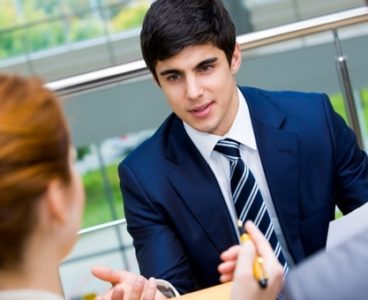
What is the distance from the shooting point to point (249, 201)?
5.79ft

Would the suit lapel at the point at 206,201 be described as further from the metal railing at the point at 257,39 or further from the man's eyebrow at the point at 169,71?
the metal railing at the point at 257,39

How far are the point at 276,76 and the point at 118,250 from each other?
4.43 ft

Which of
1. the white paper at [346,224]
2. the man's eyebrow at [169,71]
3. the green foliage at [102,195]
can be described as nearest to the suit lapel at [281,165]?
the man's eyebrow at [169,71]

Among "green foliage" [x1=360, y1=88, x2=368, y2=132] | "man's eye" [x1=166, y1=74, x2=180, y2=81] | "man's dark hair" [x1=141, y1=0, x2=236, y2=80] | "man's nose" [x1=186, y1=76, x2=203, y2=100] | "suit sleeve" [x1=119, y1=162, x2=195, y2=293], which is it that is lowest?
"green foliage" [x1=360, y1=88, x2=368, y2=132]

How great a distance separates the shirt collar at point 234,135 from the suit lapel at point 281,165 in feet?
0.05

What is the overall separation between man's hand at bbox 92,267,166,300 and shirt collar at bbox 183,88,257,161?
0.45 m

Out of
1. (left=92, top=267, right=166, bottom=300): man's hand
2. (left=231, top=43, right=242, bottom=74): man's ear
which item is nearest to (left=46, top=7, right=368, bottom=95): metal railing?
(left=231, top=43, right=242, bottom=74): man's ear

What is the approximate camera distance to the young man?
1.76 metres

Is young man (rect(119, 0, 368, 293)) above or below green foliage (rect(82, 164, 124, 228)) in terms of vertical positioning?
above

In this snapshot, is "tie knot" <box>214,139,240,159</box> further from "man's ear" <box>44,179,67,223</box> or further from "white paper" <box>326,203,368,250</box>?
"man's ear" <box>44,179,67,223</box>

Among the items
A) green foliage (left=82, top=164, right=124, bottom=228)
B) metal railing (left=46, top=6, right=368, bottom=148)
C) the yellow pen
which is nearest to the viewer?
the yellow pen

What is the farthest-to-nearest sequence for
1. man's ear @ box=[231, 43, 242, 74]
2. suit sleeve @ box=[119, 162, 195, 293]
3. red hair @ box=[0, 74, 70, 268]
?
1. man's ear @ box=[231, 43, 242, 74]
2. suit sleeve @ box=[119, 162, 195, 293]
3. red hair @ box=[0, 74, 70, 268]

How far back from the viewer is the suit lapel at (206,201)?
1806 millimetres

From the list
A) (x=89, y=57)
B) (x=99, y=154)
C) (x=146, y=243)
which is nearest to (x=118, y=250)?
(x=99, y=154)
